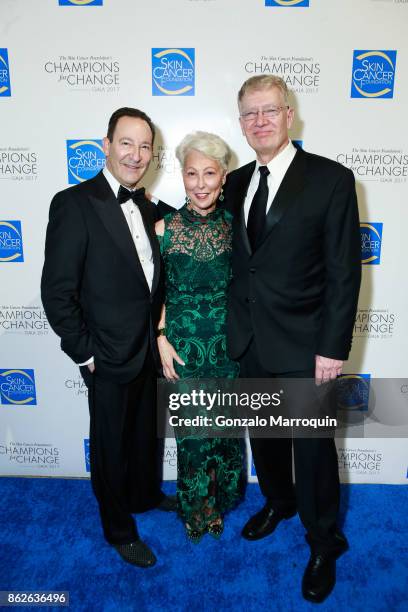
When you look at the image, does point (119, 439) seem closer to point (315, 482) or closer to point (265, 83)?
point (315, 482)

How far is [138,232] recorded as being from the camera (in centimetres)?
219

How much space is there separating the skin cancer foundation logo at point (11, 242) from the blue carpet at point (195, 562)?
1.48 meters

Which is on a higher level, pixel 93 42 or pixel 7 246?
pixel 93 42

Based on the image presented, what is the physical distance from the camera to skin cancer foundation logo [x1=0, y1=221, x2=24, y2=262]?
276 cm

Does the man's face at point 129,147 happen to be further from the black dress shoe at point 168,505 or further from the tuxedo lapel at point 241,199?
the black dress shoe at point 168,505

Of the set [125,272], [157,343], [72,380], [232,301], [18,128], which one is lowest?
[72,380]

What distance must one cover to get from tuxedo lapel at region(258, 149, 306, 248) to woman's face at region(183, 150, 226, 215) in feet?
1.01

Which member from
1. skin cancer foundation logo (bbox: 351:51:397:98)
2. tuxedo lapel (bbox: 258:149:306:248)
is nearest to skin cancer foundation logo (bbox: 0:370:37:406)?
tuxedo lapel (bbox: 258:149:306:248)

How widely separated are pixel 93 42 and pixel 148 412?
200cm

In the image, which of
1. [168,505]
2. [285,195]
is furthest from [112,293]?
[168,505]

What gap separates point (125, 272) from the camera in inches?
82.9

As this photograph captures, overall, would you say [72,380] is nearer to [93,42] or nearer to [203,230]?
[203,230]

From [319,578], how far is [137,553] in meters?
0.89

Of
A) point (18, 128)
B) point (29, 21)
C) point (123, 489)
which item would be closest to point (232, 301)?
point (123, 489)
